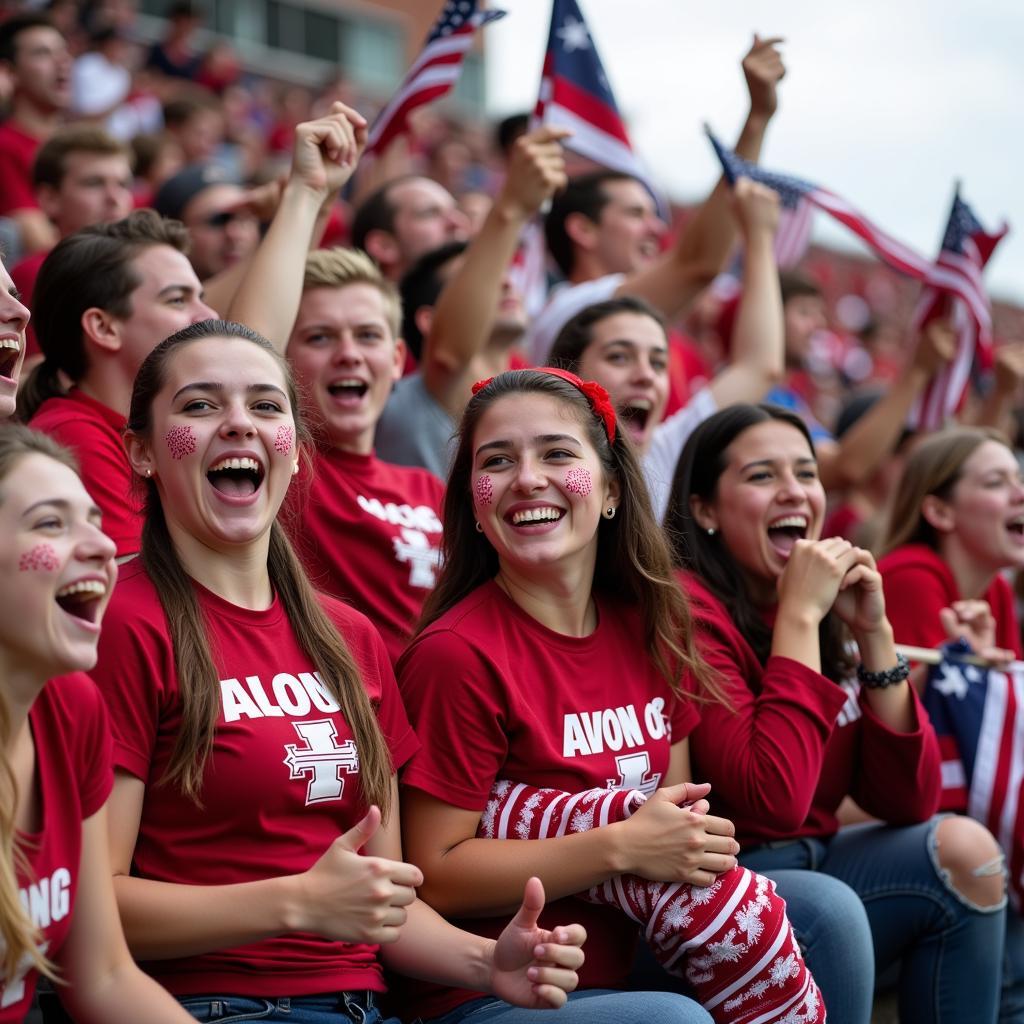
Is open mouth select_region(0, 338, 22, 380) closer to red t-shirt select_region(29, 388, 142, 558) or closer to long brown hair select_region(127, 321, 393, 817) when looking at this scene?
red t-shirt select_region(29, 388, 142, 558)

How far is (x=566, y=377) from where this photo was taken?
3.48 m

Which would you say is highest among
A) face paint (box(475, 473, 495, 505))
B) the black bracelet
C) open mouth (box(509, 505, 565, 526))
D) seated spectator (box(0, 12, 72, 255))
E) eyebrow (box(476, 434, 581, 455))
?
seated spectator (box(0, 12, 72, 255))

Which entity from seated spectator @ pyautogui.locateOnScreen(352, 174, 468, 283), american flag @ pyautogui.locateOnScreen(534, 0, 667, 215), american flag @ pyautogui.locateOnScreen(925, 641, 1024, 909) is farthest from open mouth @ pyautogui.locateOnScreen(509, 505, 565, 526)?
seated spectator @ pyautogui.locateOnScreen(352, 174, 468, 283)

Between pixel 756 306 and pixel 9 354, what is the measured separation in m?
2.81

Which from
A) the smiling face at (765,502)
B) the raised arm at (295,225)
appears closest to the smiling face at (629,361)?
the smiling face at (765,502)

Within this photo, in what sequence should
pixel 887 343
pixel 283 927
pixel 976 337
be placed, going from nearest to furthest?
1. pixel 283 927
2. pixel 976 337
3. pixel 887 343

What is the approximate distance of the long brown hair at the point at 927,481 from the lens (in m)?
4.89

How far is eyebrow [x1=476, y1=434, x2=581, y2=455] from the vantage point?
132 inches

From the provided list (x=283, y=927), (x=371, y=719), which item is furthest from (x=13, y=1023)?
(x=371, y=719)

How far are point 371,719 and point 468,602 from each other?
0.51m

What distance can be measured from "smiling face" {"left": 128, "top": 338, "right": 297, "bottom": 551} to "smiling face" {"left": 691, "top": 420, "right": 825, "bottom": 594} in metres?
1.44

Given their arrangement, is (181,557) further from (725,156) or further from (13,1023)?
(725,156)

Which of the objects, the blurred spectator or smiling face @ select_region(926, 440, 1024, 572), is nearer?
smiling face @ select_region(926, 440, 1024, 572)

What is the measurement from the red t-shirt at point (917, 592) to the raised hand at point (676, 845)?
1.85 metres
